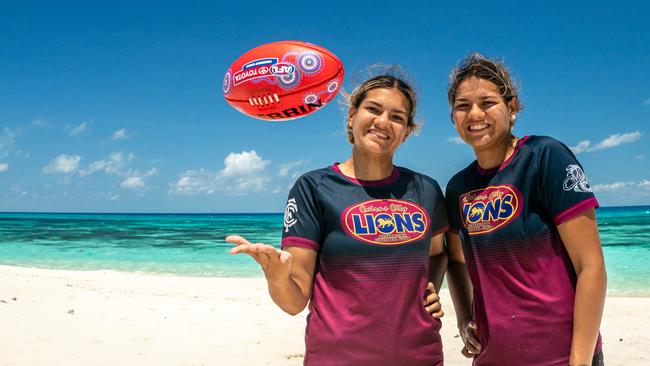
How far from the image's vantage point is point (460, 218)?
2594 mm

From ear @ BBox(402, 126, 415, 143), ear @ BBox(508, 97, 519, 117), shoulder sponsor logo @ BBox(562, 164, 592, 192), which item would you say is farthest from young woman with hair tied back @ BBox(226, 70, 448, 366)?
shoulder sponsor logo @ BBox(562, 164, 592, 192)

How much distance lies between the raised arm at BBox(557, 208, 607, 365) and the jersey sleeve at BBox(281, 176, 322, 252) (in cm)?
106

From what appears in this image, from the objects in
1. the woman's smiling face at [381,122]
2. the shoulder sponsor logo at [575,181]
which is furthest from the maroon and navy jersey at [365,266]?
the shoulder sponsor logo at [575,181]

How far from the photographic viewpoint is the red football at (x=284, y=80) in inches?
164

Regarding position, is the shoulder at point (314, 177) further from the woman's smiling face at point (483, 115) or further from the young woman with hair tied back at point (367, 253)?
the woman's smiling face at point (483, 115)

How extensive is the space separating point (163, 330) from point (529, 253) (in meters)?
5.85

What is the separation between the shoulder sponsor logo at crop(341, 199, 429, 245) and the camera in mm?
2416

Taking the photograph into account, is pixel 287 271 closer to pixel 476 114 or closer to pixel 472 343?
pixel 472 343

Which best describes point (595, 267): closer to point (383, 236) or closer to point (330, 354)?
point (383, 236)

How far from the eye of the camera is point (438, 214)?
8.65 feet

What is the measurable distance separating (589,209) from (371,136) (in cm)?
100

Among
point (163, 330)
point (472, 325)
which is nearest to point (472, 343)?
point (472, 325)

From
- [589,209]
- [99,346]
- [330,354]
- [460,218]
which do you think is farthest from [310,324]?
[99,346]

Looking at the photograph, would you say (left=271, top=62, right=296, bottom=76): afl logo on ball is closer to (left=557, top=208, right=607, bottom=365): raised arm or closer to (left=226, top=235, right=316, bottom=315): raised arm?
(left=226, top=235, right=316, bottom=315): raised arm
